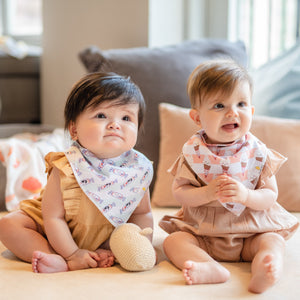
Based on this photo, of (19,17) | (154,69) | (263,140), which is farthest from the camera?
(19,17)

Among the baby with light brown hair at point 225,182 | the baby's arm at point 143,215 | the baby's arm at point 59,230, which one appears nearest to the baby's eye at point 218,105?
the baby with light brown hair at point 225,182

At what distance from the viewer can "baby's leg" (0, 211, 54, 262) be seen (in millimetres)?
1130

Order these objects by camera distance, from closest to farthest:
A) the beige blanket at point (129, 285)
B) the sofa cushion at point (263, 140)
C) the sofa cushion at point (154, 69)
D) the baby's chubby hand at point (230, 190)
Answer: the beige blanket at point (129, 285), the baby's chubby hand at point (230, 190), the sofa cushion at point (263, 140), the sofa cushion at point (154, 69)

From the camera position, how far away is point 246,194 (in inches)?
41.3

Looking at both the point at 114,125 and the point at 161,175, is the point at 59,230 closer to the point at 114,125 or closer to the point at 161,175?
the point at 114,125

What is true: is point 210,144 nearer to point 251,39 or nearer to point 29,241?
point 29,241

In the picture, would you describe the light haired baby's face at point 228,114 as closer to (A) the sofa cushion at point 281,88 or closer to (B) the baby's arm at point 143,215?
(B) the baby's arm at point 143,215

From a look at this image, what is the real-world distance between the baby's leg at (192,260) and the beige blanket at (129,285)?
0.6 inches

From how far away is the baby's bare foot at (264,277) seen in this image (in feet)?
3.01

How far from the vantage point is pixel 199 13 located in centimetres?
242

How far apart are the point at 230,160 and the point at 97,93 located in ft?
1.16

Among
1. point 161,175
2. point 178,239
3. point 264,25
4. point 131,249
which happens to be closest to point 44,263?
point 131,249

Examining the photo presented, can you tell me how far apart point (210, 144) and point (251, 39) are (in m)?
1.36

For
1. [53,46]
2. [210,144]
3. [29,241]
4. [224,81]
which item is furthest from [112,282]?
[53,46]
